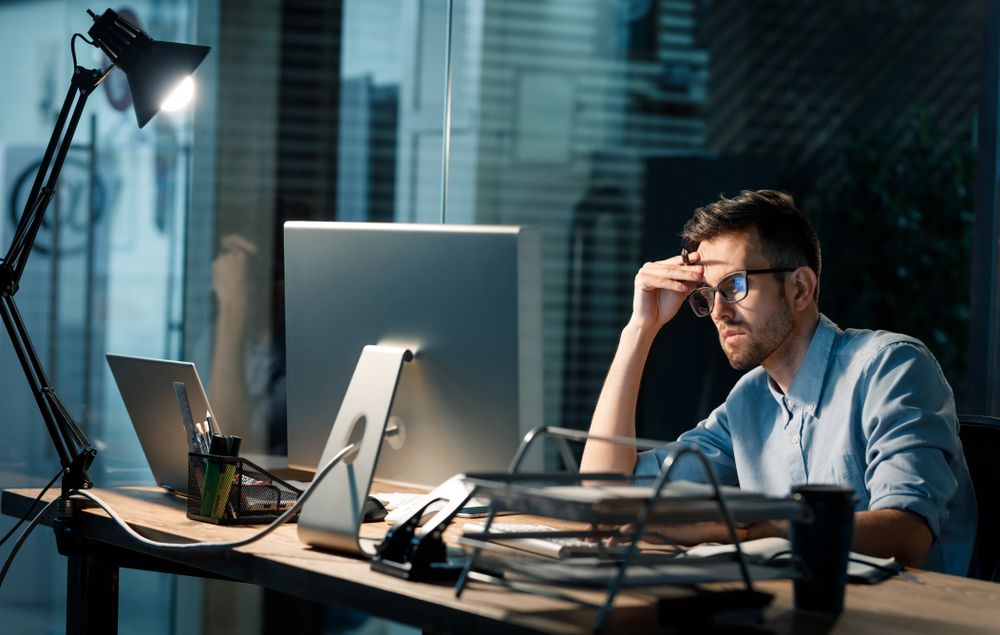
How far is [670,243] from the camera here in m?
4.46

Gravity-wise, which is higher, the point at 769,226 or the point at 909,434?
the point at 769,226

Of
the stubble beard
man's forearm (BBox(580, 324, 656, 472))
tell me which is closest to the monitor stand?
man's forearm (BBox(580, 324, 656, 472))

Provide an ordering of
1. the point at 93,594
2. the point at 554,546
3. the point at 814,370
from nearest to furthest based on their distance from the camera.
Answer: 1. the point at 554,546
2. the point at 93,594
3. the point at 814,370

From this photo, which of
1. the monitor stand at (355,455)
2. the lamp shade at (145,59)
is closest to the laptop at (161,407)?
the monitor stand at (355,455)

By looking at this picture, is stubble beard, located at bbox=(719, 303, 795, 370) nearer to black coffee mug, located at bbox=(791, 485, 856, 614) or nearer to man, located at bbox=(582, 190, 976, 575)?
man, located at bbox=(582, 190, 976, 575)

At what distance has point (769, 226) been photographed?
2.11 meters

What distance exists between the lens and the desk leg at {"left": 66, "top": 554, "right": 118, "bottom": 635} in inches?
77.4

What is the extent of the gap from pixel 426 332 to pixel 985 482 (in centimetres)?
102

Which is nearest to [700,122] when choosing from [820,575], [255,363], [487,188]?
[487,188]

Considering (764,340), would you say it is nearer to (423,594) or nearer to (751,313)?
(751,313)

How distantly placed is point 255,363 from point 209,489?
1.68 m

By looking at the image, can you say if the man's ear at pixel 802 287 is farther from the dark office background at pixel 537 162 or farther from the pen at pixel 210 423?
the pen at pixel 210 423

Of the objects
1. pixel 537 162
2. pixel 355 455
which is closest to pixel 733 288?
pixel 355 455

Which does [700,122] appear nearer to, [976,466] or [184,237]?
[184,237]
